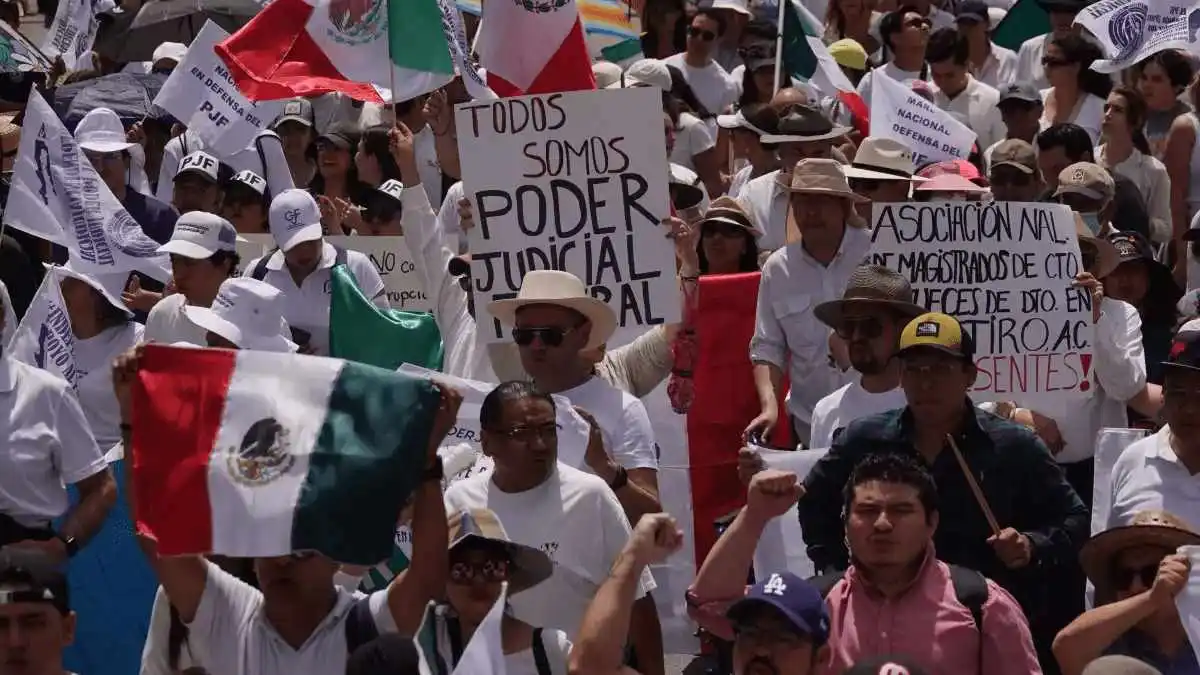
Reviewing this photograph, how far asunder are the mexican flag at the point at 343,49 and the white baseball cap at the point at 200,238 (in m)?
1.01

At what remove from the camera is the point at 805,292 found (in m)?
9.91

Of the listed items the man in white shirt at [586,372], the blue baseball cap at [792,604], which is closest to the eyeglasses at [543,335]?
the man in white shirt at [586,372]

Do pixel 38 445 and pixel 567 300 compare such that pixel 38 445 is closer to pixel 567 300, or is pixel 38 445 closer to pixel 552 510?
pixel 552 510

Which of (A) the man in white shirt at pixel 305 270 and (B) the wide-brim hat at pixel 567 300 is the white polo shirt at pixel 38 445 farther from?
(A) the man in white shirt at pixel 305 270

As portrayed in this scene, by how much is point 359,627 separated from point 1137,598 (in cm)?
201

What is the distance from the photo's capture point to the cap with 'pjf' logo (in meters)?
10.5

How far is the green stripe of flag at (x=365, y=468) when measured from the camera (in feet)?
21.7

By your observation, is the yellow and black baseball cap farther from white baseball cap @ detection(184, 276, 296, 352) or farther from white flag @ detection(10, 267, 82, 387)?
white flag @ detection(10, 267, 82, 387)

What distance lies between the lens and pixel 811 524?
25.4 feet

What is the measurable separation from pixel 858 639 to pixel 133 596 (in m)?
2.62

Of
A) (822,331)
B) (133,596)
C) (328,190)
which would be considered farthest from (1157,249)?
(133,596)

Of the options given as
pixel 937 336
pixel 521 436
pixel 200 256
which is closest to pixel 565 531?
pixel 521 436

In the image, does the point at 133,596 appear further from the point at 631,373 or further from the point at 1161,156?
the point at 1161,156

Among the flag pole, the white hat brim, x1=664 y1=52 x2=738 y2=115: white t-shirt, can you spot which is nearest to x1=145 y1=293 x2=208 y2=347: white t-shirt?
the white hat brim
